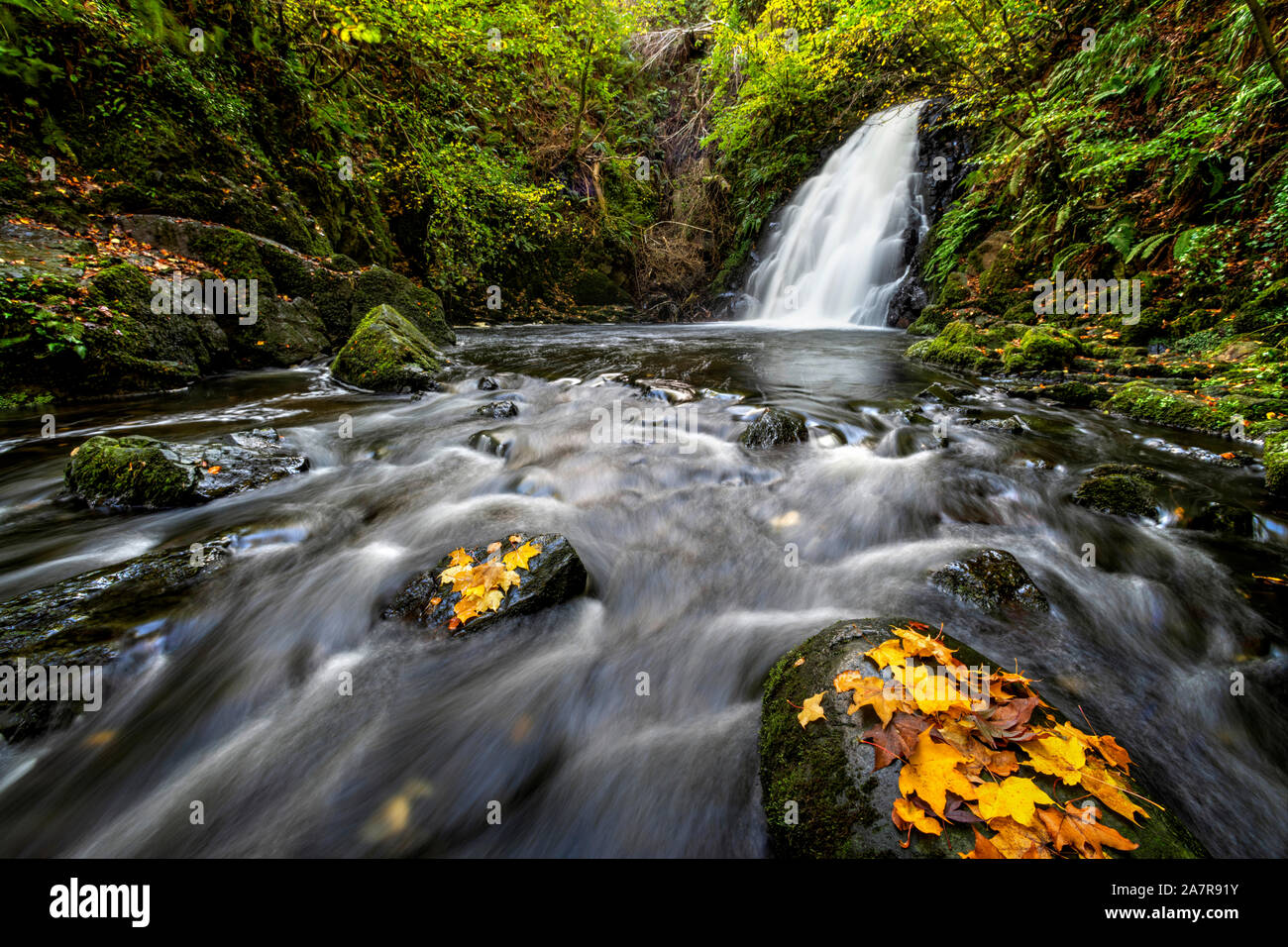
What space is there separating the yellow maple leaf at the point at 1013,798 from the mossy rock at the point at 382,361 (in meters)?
7.18

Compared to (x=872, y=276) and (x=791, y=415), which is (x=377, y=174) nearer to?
(x=791, y=415)

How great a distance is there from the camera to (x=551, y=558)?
2971 mm

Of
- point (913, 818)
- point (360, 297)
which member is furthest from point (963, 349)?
point (360, 297)

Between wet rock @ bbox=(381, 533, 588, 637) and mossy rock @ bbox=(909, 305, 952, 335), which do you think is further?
mossy rock @ bbox=(909, 305, 952, 335)

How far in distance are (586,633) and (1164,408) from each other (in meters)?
6.35

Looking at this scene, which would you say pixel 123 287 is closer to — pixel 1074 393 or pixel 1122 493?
pixel 1122 493

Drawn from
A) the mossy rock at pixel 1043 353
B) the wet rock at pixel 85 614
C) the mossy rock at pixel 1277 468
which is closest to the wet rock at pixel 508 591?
the wet rock at pixel 85 614

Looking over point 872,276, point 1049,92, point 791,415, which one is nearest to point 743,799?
point 791,415

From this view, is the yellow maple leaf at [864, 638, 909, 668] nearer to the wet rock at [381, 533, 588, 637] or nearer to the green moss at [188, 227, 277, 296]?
the wet rock at [381, 533, 588, 637]

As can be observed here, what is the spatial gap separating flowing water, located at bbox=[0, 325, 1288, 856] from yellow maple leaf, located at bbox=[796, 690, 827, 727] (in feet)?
1.51

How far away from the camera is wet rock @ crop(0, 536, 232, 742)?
2.07 m

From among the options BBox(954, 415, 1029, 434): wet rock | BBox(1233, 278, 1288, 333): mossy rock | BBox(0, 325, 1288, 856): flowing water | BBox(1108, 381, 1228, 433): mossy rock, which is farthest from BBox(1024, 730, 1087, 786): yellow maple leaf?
BBox(1233, 278, 1288, 333): mossy rock

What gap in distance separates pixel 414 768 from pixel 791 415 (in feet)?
16.1

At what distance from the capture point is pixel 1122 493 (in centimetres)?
368
